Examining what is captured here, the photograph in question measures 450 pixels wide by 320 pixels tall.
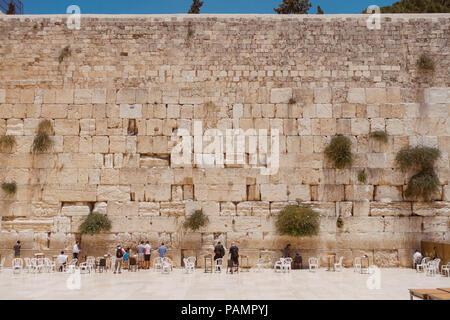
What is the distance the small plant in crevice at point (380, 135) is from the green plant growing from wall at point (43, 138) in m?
9.11

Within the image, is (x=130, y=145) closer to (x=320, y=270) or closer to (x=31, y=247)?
→ (x=31, y=247)

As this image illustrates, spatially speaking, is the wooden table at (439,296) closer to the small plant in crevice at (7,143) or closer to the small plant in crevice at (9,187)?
the small plant in crevice at (9,187)

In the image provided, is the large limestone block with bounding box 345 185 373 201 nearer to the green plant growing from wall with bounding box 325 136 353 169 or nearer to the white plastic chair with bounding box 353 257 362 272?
the green plant growing from wall with bounding box 325 136 353 169

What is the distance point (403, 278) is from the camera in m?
9.58

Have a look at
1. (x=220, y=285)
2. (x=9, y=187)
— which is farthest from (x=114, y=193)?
(x=220, y=285)

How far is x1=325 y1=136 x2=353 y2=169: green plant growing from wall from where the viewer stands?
11625 mm

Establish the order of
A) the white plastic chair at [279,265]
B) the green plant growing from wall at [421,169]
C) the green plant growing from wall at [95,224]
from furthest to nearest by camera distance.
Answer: the green plant growing from wall at [421,169] < the green plant growing from wall at [95,224] < the white plastic chair at [279,265]

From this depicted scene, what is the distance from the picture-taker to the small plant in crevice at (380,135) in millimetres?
11805

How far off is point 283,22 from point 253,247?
21.5 feet

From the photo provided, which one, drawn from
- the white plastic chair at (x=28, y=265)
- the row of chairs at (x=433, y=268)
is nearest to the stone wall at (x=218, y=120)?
the white plastic chair at (x=28, y=265)

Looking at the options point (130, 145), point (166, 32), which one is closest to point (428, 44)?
point (166, 32)

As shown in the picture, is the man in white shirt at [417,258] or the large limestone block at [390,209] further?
the large limestone block at [390,209]

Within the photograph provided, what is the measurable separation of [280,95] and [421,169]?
14.5 feet

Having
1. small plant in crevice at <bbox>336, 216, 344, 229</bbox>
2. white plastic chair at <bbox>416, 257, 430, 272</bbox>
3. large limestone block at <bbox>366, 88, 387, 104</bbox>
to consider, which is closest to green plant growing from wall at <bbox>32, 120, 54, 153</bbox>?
small plant in crevice at <bbox>336, 216, 344, 229</bbox>
